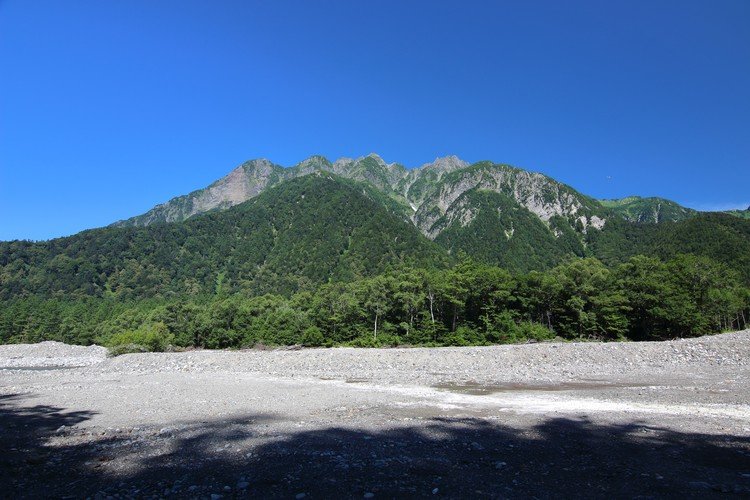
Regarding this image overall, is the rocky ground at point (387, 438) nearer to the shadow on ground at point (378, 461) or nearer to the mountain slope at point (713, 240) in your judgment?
the shadow on ground at point (378, 461)

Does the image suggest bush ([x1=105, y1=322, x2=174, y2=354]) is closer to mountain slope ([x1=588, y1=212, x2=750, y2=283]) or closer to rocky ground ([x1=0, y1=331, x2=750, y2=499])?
rocky ground ([x1=0, y1=331, x2=750, y2=499])

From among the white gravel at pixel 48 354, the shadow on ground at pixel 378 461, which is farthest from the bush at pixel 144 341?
the shadow on ground at pixel 378 461

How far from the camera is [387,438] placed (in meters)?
11.9

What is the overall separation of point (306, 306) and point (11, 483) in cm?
8669

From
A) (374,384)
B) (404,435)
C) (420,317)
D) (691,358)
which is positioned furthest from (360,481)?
(420,317)

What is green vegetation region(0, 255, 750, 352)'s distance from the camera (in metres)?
58.3

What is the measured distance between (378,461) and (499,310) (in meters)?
58.8

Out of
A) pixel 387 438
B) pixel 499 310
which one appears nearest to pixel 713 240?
pixel 499 310

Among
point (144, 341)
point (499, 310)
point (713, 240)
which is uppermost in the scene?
point (713, 240)

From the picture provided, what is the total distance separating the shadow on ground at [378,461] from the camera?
7746 mm

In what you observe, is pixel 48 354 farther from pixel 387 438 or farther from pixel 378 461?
pixel 378 461

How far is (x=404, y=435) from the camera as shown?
482 inches

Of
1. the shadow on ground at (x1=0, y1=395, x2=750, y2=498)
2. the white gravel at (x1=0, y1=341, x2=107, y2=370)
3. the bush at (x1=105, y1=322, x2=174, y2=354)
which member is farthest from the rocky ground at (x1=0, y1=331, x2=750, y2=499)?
the white gravel at (x1=0, y1=341, x2=107, y2=370)

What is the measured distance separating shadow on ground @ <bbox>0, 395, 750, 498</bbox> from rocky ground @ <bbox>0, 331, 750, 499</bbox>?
0.05 m
